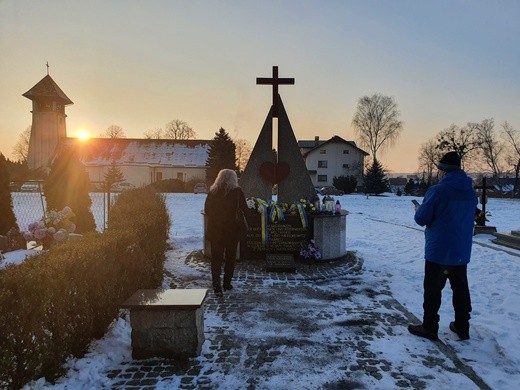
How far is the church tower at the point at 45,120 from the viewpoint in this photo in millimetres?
44000

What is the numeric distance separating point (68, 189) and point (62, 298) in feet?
28.9

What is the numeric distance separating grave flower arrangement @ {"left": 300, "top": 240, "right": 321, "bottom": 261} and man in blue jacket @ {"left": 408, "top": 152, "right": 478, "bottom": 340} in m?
3.85

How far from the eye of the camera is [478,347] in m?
4.31

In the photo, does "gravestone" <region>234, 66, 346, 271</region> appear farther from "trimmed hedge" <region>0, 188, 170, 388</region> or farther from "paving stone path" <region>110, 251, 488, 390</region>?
"trimmed hedge" <region>0, 188, 170, 388</region>

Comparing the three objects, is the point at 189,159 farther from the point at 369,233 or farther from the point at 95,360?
the point at 95,360

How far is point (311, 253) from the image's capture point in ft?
27.3

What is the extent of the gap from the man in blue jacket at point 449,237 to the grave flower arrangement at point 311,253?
3.85 m

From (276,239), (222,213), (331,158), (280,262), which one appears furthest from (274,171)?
(331,158)

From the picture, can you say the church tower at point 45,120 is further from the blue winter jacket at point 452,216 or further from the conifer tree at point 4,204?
the blue winter jacket at point 452,216

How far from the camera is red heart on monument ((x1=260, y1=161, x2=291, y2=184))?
9328 mm

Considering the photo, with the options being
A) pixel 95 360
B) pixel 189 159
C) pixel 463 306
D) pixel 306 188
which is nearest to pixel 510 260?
pixel 306 188

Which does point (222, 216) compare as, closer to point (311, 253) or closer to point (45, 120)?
point (311, 253)

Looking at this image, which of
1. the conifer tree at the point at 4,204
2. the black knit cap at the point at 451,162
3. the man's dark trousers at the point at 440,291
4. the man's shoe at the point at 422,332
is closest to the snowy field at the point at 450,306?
the man's shoe at the point at 422,332

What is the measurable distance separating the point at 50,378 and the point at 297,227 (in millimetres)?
5863
